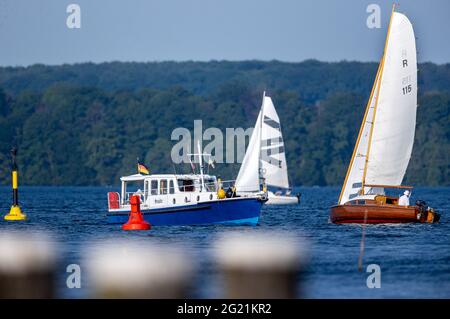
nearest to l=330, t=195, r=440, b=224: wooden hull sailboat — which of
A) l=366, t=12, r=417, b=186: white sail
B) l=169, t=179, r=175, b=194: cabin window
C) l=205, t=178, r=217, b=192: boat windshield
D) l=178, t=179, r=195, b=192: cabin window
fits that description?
l=366, t=12, r=417, b=186: white sail

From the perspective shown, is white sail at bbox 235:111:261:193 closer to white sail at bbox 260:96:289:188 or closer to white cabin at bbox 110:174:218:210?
white cabin at bbox 110:174:218:210

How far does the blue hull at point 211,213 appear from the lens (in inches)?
2653

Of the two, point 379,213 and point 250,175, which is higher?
point 250,175

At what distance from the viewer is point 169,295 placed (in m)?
36.7

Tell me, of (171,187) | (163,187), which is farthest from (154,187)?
(171,187)

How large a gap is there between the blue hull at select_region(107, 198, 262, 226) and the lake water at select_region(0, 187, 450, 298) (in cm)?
52

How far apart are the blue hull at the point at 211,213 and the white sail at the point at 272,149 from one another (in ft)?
145

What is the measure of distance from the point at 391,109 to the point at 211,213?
1168 centimetres

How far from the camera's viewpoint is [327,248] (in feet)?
180

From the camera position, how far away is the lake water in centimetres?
4012

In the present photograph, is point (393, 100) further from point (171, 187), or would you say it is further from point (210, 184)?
point (171, 187)

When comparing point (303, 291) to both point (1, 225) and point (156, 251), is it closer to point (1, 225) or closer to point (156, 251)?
point (156, 251)

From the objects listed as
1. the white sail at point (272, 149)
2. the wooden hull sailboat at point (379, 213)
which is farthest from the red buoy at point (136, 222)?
the white sail at point (272, 149)
